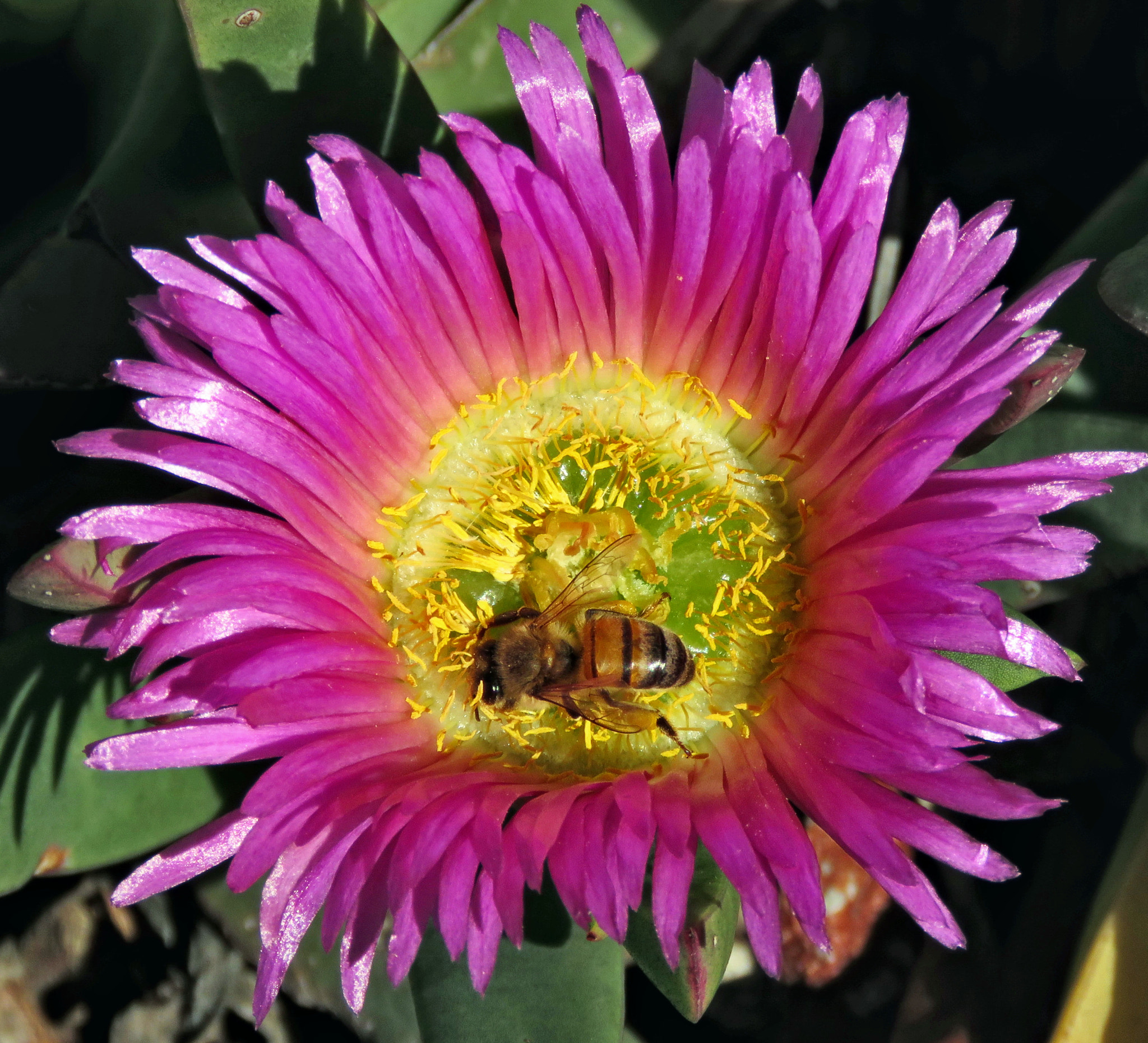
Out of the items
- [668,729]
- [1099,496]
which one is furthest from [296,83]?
[1099,496]

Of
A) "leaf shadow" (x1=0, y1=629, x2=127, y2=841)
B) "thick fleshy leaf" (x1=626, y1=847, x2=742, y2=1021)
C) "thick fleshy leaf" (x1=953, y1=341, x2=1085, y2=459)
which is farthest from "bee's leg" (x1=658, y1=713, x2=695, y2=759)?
"leaf shadow" (x1=0, y1=629, x2=127, y2=841)

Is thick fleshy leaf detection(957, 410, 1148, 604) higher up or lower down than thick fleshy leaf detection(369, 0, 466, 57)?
lower down

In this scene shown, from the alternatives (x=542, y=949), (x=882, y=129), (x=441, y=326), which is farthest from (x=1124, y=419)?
(x=542, y=949)

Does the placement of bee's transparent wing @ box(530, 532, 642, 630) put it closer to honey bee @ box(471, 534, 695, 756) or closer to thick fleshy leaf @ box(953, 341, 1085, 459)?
honey bee @ box(471, 534, 695, 756)

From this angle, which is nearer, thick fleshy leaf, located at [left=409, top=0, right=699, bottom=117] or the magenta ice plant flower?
the magenta ice plant flower

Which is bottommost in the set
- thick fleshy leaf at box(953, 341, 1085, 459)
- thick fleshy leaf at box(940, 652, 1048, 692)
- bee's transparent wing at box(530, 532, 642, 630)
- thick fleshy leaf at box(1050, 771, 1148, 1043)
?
thick fleshy leaf at box(1050, 771, 1148, 1043)

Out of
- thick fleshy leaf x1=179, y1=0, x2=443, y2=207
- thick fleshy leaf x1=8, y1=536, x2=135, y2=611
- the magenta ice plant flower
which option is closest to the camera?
the magenta ice plant flower
